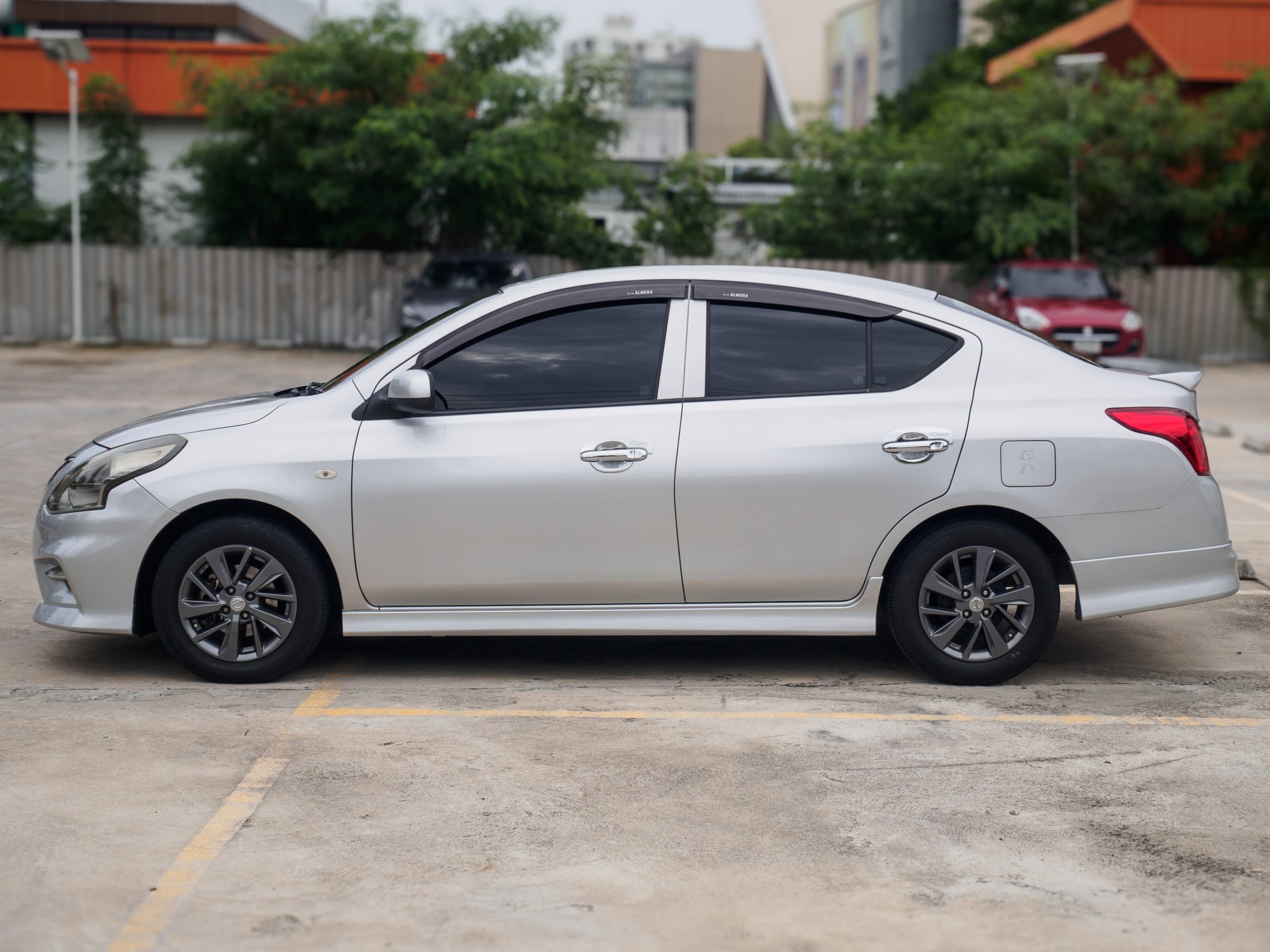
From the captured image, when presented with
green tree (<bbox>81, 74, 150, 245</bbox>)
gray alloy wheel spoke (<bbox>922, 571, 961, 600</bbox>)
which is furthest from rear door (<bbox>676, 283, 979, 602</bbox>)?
green tree (<bbox>81, 74, 150, 245</bbox>)

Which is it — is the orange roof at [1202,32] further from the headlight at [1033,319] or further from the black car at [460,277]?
the black car at [460,277]

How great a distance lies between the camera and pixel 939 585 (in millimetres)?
5723

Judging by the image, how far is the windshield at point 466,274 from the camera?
22031 mm

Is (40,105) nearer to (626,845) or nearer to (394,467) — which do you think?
(394,467)

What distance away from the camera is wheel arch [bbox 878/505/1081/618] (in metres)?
5.73

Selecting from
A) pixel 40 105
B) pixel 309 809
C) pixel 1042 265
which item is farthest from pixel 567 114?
pixel 309 809

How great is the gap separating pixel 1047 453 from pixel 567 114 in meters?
20.7

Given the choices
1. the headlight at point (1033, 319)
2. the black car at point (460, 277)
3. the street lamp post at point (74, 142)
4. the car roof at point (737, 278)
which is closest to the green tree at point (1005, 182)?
the headlight at point (1033, 319)

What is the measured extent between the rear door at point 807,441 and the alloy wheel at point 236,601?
64.3 inches

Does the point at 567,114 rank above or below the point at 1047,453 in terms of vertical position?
above

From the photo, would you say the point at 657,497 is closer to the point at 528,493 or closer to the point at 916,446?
the point at 528,493

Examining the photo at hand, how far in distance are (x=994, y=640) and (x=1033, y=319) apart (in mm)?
14664

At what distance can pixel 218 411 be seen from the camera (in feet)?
19.5

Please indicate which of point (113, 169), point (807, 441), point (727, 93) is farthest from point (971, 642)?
point (727, 93)
